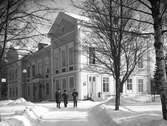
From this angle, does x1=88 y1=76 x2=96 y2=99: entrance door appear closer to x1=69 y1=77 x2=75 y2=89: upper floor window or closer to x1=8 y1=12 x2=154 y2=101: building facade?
x1=8 y1=12 x2=154 y2=101: building facade

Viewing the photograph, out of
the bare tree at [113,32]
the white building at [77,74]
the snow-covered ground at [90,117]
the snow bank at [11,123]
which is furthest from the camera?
the white building at [77,74]

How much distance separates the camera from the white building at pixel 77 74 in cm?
3186

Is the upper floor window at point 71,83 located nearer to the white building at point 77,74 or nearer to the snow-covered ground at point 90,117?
the white building at point 77,74

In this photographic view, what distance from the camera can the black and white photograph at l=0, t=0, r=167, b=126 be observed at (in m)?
11.0

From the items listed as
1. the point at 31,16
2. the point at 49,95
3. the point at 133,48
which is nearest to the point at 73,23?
the point at 49,95

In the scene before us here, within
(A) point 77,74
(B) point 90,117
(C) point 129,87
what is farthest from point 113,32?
(C) point 129,87

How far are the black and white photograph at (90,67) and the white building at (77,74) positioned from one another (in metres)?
0.12

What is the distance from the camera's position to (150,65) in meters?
39.1

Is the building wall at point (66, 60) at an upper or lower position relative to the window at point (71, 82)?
upper

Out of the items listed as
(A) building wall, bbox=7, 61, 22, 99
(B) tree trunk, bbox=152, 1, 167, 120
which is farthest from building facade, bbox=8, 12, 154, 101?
(B) tree trunk, bbox=152, 1, 167, 120

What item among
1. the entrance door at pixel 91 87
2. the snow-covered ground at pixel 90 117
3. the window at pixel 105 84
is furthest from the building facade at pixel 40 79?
the snow-covered ground at pixel 90 117

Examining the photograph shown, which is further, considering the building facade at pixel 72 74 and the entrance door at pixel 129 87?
the entrance door at pixel 129 87

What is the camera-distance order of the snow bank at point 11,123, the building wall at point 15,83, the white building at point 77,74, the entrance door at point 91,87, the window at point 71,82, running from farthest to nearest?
1. the building wall at point 15,83
2. the window at point 71,82
3. the entrance door at point 91,87
4. the white building at point 77,74
5. the snow bank at point 11,123

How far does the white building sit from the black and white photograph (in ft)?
→ 0.39
